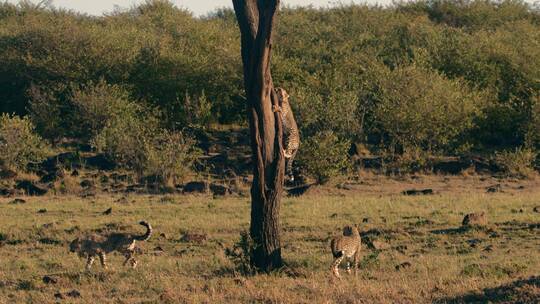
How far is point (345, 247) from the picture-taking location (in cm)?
1188

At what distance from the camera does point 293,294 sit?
1061cm

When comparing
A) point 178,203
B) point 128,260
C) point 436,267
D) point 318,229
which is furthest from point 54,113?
point 436,267

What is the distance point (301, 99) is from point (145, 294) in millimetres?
17461

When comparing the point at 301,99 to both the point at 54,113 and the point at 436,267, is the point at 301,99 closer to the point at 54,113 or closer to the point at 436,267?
the point at 54,113

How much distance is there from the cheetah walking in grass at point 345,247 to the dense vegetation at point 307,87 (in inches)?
480

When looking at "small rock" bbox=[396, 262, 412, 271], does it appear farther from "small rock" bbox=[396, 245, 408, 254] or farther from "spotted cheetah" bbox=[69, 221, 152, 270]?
"spotted cheetah" bbox=[69, 221, 152, 270]

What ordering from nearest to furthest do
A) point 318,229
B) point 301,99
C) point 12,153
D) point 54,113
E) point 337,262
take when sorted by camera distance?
point 337,262 < point 318,229 < point 12,153 < point 301,99 < point 54,113

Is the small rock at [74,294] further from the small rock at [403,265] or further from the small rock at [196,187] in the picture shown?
the small rock at [196,187]

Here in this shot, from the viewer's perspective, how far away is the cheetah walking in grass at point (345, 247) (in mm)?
11773

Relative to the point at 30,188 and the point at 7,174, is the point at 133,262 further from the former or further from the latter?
the point at 7,174

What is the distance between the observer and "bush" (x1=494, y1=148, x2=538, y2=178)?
25969 mm

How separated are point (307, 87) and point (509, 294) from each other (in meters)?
20.7

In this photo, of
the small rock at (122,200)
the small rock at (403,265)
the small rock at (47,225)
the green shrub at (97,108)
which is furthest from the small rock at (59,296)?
the green shrub at (97,108)

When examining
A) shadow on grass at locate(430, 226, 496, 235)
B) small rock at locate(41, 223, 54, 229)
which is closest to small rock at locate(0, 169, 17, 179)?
small rock at locate(41, 223, 54, 229)
